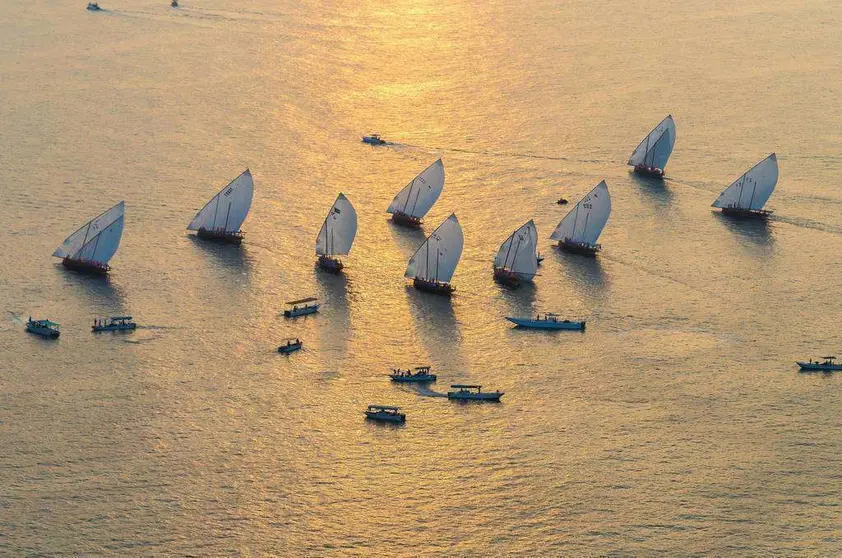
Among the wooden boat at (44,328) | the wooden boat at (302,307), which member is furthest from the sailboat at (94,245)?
the wooden boat at (302,307)

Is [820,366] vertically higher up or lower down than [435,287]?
lower down

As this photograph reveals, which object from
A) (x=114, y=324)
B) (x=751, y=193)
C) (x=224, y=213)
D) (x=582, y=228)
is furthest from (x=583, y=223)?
(x=114, y=324)

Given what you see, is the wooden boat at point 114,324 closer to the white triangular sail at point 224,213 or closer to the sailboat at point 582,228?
the white triangular sail at point 224,213

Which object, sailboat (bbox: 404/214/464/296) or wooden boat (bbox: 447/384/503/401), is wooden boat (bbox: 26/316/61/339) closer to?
sailboat (bbox: 404/214/464/296)

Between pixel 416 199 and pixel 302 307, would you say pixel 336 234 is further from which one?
pixel 416 199

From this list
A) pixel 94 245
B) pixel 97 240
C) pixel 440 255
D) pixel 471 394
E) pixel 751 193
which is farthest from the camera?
pixel 751 193

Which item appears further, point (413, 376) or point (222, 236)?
point (222, 236)

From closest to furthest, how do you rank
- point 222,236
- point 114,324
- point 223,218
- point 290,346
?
1. point 290,346
2. point 114,324
3. point 222,236
4. point 223,218

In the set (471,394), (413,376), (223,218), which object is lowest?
(471,394)
